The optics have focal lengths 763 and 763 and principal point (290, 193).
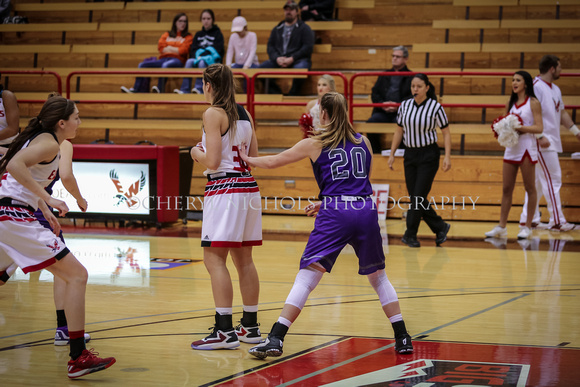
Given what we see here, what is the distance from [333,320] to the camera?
5.27 m

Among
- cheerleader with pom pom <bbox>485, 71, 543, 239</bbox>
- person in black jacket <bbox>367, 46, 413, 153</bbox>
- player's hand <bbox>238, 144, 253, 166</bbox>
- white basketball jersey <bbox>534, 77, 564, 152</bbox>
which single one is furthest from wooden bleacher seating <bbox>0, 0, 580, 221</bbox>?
player's hand <bbox>238, 144, 253, 166</bbox>

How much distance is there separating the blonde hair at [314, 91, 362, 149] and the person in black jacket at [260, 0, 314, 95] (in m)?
7.97

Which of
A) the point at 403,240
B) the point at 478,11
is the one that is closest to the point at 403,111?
the point at 403,240

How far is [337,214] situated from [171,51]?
9.62 metres

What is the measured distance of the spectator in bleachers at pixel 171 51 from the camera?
13.2m

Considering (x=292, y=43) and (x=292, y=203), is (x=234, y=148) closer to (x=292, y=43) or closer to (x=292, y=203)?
(x=292, y=203)

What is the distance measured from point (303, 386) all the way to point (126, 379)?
0.92 metres

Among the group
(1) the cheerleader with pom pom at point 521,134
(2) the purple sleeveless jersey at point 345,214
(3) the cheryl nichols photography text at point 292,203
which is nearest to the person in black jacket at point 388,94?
(3) the cheryl nichols photography text at point 292,203

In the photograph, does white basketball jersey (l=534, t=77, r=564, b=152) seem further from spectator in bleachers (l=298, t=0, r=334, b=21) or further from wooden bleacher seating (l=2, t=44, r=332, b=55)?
wooden bleacher seating (l=2, t=44, r=332, b=55)

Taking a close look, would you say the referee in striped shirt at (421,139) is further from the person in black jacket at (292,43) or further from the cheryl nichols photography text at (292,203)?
the person in black jacket at (292,43)

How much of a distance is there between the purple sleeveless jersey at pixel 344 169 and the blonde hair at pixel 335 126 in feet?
0.11

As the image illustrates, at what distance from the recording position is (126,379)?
12.8 feet

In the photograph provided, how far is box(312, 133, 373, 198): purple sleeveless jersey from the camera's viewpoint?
4.39 m

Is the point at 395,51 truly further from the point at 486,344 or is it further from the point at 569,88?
the point at 486,344
